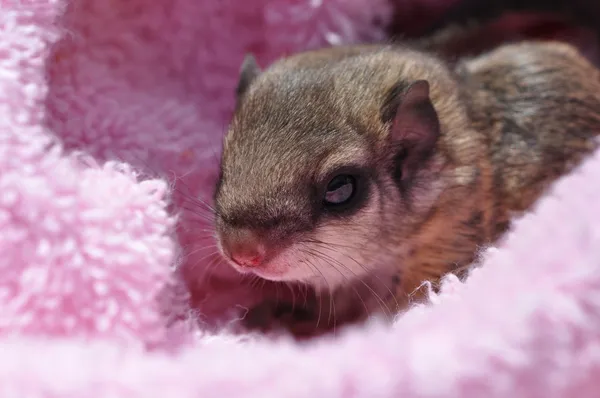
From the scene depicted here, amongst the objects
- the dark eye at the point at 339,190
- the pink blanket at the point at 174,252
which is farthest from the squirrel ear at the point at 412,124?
the pink blanket at the point at 174,252

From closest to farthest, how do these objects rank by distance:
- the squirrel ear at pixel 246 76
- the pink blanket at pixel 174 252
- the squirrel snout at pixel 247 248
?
the pink blanket at pixel 174 252
the squirrel snout at pixel 247 248
the squirrel ear at pixel 246 76

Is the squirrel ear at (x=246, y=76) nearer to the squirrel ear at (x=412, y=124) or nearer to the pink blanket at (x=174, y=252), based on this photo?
A: the pink blanket at (x=174, y=252)

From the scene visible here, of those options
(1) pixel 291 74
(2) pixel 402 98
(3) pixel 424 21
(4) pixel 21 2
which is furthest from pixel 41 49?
(3) pixel 424 21

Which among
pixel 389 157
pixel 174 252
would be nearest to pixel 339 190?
pixel 389 157

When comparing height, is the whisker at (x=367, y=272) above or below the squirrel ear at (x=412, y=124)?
below

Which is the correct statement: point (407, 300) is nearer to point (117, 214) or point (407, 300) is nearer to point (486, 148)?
point (486, 148)

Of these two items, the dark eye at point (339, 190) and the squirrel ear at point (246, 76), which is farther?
the squirrel ear at point (246, 76)

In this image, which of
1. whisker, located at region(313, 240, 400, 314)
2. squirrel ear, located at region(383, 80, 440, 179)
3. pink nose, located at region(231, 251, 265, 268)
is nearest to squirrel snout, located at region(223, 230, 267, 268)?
pink nose, located at region(231, 251, 265, 268)

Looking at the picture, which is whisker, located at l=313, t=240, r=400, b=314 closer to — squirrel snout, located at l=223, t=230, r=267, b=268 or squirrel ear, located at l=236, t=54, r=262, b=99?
squirrel snout, located at l=223, t=230, r=267, b=268
